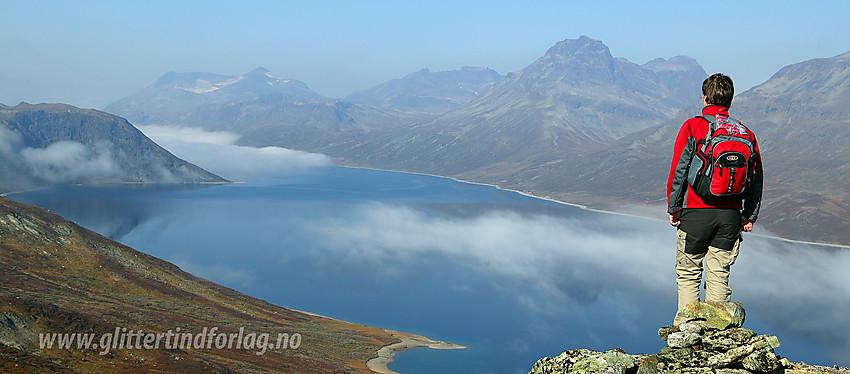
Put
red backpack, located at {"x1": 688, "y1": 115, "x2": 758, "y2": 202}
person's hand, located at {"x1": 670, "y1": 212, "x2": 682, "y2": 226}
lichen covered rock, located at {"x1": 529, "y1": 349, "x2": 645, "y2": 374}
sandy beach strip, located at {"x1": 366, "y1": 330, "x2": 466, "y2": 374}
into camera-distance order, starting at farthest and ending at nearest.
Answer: sandy beach strip, located at {"x1": 366, "y1": 330, "x2": 466, "y2": 374} < lichen covered rock, located at {"x1": 529, "y1": 349, "x2": 645, "y2": 374} < person's hand, located at {"x1": 670, "y1": 212, "x2": 682, "y2": 226} < red backpack, located at {"x1": 688, "y1": 115, "x2": 758, "y2": 202}

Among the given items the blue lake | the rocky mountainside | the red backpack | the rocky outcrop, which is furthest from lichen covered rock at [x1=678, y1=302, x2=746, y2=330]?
the blue lake

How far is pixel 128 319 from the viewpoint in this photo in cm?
6362

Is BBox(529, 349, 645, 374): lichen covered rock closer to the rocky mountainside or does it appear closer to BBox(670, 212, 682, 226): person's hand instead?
BBox(670, 212, 682, 226): person's hand

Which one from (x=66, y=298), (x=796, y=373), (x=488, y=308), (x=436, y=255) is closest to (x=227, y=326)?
(x=66, y=298)

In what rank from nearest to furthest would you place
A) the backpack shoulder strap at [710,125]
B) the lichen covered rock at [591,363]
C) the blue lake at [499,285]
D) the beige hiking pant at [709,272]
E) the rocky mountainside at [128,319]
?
the backpack shoulder strap at [710,125] → the beige hiking pant at [709,272] → the lichen covered rock at [591,363] → the rocky mountainside at [128,319] → the blue lake at [499,285]

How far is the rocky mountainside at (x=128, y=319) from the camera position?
4775cm

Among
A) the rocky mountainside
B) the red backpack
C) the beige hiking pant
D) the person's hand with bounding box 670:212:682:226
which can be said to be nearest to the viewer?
→ the red backpack

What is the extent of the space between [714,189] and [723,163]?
0.38 metres

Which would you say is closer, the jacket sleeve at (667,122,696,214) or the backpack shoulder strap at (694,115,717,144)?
the backpack shoulder strap at (694,115,717,144)

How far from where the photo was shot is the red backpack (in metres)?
8.80

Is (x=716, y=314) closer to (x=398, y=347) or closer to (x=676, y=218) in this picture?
(x=676, y=218)

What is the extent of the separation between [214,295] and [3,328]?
A: 5018 centimetres

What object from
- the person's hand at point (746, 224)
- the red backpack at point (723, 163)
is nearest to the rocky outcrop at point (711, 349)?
the person's hand at point (746, 224)

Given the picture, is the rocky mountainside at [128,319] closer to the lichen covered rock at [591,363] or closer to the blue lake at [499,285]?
the blue lake at [499,285]
